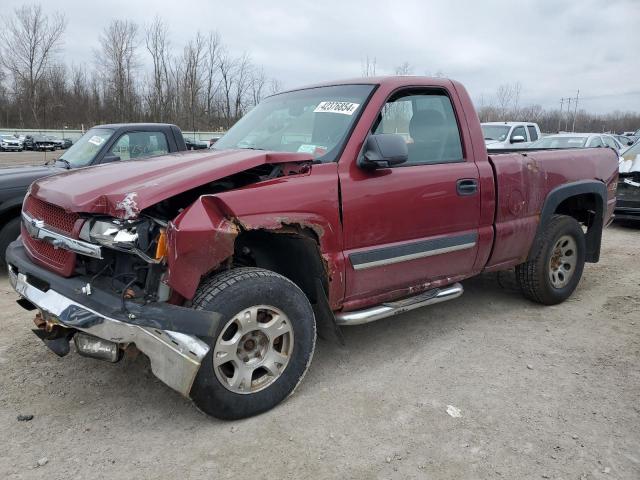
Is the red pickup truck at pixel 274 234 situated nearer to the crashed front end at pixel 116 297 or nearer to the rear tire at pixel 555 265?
the crashed front end at pixel 116 297

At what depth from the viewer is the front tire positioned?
274 cm

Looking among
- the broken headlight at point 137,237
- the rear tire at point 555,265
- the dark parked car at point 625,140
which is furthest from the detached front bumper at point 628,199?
the broken headlight at point 137,237

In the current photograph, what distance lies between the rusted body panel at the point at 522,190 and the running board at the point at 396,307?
2.09ft

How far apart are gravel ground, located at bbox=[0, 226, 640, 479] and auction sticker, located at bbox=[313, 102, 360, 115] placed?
5.81 feet

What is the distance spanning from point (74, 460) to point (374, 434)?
156 cm

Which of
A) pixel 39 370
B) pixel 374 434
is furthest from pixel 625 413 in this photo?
pixel 39 370

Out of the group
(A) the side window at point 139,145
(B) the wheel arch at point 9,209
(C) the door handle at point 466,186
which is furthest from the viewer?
(A) the side window at point 139,145

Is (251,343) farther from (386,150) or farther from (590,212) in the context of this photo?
(590,212)

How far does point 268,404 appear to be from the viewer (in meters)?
3.00

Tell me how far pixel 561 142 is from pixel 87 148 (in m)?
11.2

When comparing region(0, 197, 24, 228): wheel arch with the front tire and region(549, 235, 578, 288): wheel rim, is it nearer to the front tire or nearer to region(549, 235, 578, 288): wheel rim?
the front tire

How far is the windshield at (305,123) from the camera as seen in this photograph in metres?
3.46

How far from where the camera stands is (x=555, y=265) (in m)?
5.00

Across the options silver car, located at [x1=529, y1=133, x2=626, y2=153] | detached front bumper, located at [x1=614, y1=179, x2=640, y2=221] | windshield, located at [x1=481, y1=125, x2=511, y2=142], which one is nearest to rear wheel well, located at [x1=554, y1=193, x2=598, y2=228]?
detached front bumper, located at [x1=614, y1=179, x2=640, y2=221]
